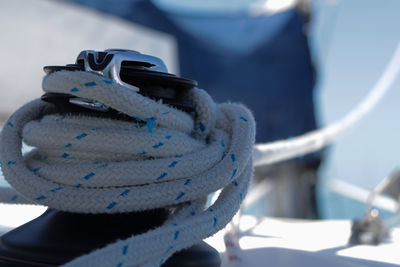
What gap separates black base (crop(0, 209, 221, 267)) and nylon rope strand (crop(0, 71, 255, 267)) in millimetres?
20

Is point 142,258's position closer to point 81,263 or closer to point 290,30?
point 81,263

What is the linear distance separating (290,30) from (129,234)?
3052mm

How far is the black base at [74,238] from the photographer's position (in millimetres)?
352

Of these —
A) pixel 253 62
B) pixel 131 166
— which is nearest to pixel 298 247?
pixel 131 166

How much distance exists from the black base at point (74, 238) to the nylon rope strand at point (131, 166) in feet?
0.07

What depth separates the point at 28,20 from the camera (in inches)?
83.6

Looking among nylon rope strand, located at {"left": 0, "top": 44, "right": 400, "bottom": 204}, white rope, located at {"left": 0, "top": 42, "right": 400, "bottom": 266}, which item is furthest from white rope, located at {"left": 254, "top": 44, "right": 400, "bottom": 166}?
white rope, located at {"left": 0, "top": 42, "right": 400, "bottom": 266}

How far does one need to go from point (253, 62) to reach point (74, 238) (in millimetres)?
2772

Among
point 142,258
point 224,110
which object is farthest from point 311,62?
point 142,258

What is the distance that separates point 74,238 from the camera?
1.19 ft

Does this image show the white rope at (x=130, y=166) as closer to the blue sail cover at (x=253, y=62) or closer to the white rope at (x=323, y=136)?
the white rope at (x=323, y=136)

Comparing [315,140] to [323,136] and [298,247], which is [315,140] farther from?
[298,247]

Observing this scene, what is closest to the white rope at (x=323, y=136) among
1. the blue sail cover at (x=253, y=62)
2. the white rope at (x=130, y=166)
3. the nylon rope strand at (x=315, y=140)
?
the nylon rope strand at (x=315, y=140)

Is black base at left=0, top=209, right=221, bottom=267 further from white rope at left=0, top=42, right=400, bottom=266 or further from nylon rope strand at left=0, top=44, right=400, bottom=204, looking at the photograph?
nylon rope strand at left=0, top=44, right=400, bottom=204
